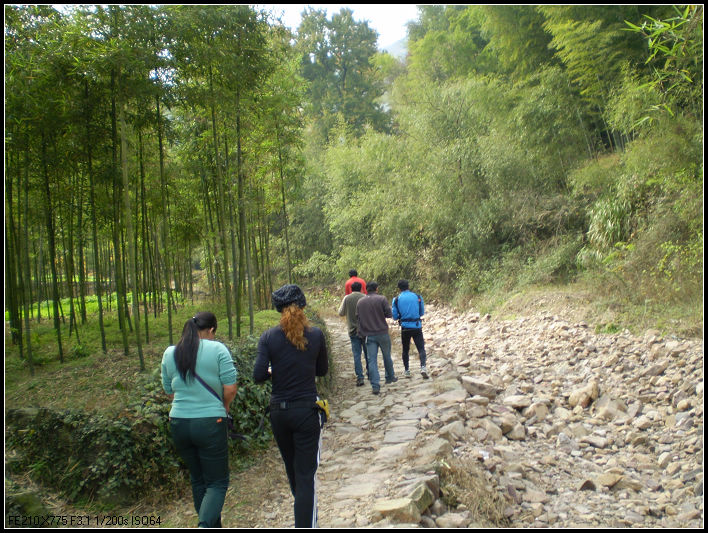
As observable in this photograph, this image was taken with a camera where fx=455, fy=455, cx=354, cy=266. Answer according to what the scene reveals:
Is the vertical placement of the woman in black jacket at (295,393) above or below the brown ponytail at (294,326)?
below

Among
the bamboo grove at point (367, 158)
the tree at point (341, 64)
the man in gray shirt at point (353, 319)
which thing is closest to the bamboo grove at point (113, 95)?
the bamboo grove at point (367, 158)

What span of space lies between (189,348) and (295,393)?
0.63 metres

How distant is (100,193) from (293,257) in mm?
13734

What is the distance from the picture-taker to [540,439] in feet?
15.4

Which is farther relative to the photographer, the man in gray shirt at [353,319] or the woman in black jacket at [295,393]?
the man in gray shirt at [353,319]

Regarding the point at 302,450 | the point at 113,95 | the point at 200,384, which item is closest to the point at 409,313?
the point at 302,450

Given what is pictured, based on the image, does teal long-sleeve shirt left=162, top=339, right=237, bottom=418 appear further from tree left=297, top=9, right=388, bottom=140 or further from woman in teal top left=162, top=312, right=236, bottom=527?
tree left=297, top=9, right=388, bottom=140

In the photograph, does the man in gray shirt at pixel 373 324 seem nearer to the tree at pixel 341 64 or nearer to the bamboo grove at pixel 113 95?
the bamboo grove at pixel 113 95

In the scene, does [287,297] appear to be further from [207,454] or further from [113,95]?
[113,95]

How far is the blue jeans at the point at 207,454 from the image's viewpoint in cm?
241

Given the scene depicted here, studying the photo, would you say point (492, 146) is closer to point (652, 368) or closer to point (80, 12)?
point (652, 368)

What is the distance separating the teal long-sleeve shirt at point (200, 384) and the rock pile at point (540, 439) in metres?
1.13

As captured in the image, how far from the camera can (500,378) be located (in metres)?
6.42

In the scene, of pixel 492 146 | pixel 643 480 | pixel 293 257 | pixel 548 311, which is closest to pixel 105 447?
pixel 643 480
